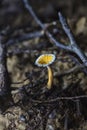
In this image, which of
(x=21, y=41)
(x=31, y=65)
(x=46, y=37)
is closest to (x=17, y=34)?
(x=21, y=41)

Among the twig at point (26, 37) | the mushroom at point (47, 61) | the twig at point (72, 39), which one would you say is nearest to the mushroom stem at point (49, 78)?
the mushroom at point (47, 61)

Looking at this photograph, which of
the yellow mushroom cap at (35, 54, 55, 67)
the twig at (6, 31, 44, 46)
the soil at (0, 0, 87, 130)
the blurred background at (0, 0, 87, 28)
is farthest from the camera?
the blurred background at (0, 0, 87, 28)

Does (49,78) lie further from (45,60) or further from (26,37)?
(26,37)

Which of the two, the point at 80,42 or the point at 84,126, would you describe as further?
the point at 80,42

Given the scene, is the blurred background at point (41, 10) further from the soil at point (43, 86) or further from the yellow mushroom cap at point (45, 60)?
the yellow mushroom cap at point (45, 60)

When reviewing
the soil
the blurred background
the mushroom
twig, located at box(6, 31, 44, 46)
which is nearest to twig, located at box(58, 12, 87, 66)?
the soil

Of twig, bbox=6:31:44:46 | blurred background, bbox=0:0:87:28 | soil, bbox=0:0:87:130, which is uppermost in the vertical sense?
blurred background, bbox=0:0:87:28

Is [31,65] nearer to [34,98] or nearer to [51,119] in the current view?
[34,98]

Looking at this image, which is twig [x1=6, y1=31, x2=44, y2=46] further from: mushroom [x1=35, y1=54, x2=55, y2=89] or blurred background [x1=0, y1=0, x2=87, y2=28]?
mushroom [x1=35, y1=54, x2=55, y2=89]

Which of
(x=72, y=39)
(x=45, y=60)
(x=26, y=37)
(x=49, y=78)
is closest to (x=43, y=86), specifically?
(x=49, y=78)
